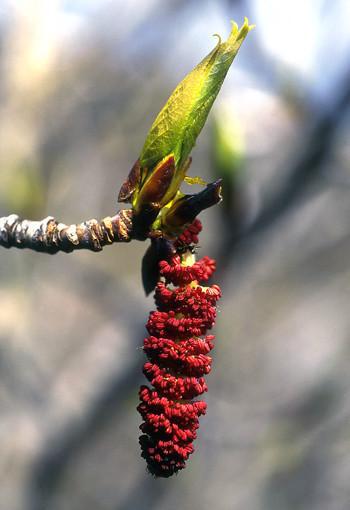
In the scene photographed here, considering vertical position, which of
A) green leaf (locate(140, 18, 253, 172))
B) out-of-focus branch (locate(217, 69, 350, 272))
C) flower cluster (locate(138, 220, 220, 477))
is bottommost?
flower cluster (locate(138, 220, 220, 477))

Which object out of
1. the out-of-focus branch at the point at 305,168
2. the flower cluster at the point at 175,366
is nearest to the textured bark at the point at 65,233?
the flower cluster at the point at 175,366

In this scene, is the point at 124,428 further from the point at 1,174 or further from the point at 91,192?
the point at 1,174

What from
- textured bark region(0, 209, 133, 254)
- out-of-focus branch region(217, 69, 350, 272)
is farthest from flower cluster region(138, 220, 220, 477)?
out-of-focus branch region(217, 69, 350, 272)

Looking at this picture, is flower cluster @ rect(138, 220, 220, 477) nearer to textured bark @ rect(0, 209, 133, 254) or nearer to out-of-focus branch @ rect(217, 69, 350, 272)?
textured bark @ rect(0, 209, 133, 254)

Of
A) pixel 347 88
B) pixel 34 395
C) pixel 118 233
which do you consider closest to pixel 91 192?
pixel 34 395

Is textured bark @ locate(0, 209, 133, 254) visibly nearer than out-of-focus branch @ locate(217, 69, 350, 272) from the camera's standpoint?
Yes

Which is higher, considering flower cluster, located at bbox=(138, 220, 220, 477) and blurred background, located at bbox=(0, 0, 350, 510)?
blurred background, located at bbox=(0, 0, 350, 510)
